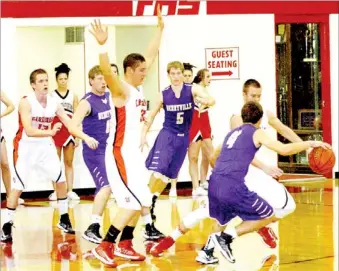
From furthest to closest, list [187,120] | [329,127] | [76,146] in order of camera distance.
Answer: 1. [329,127]
2. [76,146]
3. [187,120]

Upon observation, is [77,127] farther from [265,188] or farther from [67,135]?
[67,135]

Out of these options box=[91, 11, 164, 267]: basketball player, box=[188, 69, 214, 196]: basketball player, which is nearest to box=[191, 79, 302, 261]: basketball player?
box=[91, 11, 164, 267]: basketball player

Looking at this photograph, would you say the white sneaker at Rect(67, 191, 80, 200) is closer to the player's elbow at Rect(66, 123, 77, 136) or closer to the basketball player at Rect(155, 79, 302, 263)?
the player's elbow at Rect(66, 123, 77, 136)

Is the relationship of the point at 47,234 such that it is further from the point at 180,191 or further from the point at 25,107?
the point at 180,191

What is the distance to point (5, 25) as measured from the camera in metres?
14.3

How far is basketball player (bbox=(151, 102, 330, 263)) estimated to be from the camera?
837 centimetres

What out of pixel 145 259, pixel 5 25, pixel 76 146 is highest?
pixel 5 25

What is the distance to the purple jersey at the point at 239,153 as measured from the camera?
27.4 ft

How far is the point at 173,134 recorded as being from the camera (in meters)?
10.4

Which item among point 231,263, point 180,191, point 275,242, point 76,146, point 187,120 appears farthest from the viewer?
point 180,191

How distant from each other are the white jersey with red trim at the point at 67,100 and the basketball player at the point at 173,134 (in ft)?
11.0

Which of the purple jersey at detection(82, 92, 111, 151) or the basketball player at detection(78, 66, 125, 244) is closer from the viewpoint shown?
the basketball player at detection(78, 66, 125, 244)

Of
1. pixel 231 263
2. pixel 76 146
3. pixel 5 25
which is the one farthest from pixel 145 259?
pixel 5 25

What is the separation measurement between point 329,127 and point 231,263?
8.48 m
